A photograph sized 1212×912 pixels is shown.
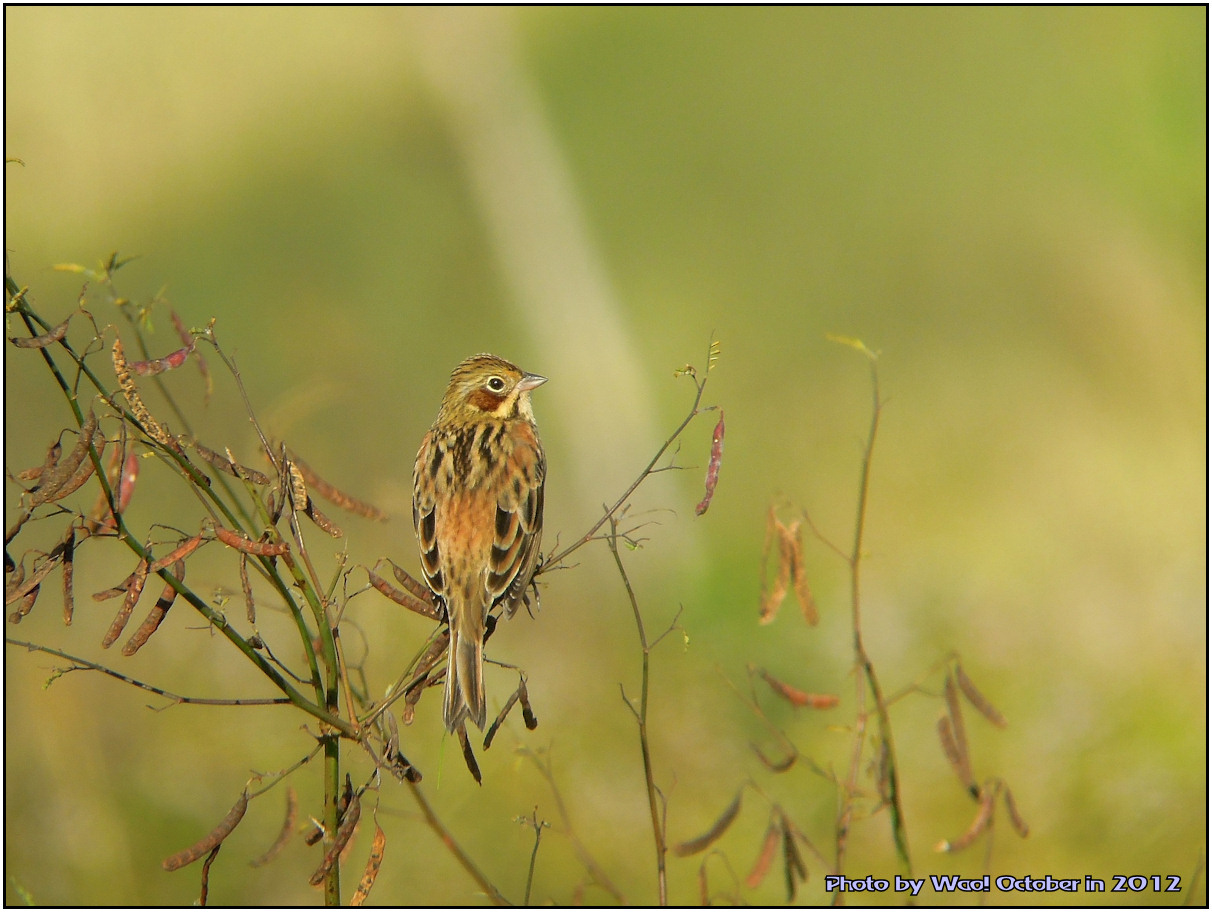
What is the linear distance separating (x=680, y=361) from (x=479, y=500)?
765 cm

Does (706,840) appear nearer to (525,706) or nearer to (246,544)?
(525,706)

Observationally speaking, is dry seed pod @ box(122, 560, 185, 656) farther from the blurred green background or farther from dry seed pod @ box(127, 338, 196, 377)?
the blurred green background

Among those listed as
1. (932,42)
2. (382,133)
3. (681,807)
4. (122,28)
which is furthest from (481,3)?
(681,807)

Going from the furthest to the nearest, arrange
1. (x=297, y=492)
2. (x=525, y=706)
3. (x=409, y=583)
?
A: 1. (x=409, y=583)
2. (x=525, y=706)
3. (x=297, y=492)

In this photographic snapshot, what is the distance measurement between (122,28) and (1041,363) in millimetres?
10974

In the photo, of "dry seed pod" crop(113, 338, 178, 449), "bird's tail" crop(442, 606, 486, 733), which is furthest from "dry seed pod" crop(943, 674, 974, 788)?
"dry seed pod" crop(113, 338, 178, 449)

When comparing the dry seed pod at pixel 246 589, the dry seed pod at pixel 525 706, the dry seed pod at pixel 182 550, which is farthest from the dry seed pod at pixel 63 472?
the dry seed pod at pixel 525 706

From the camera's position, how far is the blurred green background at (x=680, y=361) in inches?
258

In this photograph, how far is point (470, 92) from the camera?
12898 millimetres

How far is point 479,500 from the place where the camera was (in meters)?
4.82

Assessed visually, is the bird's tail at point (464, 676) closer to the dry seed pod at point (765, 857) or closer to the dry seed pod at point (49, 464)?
the dry seed pod at point (765, 857)

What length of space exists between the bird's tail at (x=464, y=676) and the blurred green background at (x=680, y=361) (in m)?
1.03

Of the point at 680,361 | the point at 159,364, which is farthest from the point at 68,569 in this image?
the point at 680,361

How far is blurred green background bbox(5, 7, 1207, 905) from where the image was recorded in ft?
21.5
